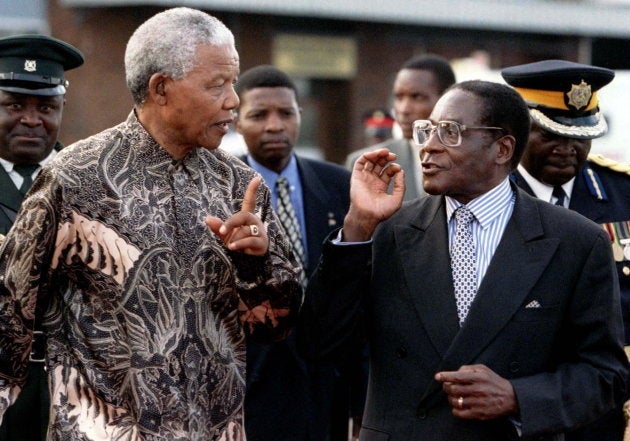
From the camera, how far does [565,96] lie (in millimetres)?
5129

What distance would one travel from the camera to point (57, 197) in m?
3.68

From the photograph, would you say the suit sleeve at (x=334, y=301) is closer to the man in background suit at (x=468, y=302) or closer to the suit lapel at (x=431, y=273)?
the man in background suit at (x=468, y=302)

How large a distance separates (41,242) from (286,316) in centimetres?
89

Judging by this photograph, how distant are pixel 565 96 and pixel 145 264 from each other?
2.25 meters

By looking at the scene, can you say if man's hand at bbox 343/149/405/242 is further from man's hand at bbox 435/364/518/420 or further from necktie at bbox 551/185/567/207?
necktie at bbox 551/185/567/207

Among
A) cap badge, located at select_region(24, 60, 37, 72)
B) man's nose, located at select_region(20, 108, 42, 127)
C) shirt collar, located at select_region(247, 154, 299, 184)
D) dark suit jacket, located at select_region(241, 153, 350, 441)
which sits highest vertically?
cap badge, located at select_region(24, 60, 37, 72)

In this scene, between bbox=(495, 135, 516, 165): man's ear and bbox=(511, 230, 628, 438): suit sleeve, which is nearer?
bbox=(511, 230, 628, 438): suit sleeve

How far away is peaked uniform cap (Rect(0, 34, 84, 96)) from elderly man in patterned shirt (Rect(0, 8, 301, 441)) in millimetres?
1656

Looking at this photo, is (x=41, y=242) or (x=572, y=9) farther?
(x=572, y=9)

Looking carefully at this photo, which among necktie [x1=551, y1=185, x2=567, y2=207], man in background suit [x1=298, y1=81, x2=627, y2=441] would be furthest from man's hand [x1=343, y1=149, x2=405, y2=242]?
necktie [x1=551, y1=185, x2=567, y2=207]

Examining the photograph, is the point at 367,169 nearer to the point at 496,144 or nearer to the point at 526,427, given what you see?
the point at 496,144

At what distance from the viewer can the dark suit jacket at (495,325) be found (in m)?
3.84

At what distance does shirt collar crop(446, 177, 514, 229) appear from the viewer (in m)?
4.05

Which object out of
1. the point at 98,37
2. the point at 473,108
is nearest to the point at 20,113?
the point at 473,108
